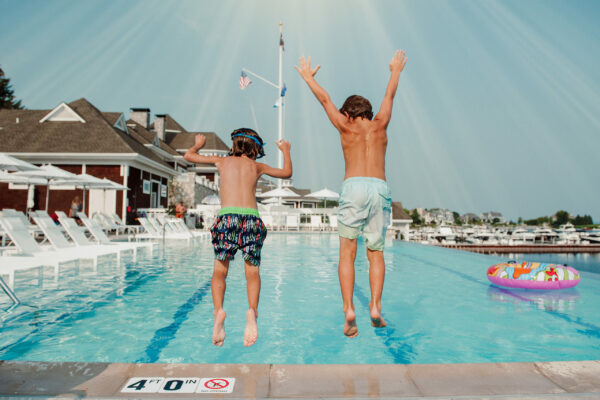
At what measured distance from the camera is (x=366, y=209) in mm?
3260

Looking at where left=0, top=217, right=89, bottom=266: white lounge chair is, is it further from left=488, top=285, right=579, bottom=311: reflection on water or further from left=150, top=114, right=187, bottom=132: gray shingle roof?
left=150, top=114, right=187, bottom=132: gray shingle roof

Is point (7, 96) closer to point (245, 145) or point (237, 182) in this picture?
point (245, 145)

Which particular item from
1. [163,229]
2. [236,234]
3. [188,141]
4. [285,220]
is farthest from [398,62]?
[188,141]

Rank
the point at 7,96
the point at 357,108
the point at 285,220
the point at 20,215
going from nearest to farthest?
the point at 357,108
the point at 20,215
the point at 285,220
the point at 7,96

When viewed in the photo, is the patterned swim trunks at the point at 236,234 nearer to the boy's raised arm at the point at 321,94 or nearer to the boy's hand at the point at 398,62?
the boy's raised arm at the point at 321,94

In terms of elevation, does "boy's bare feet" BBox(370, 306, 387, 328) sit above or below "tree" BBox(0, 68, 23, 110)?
below

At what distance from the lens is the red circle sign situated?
2346mm

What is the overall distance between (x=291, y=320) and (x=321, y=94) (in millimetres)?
2940

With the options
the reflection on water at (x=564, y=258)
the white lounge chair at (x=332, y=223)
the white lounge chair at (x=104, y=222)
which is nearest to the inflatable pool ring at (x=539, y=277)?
the white lounge chair at (x=104, y=222)

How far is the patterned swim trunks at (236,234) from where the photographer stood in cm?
314

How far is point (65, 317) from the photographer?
16.4ft

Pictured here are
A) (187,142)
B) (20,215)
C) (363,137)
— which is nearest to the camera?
(363,137)

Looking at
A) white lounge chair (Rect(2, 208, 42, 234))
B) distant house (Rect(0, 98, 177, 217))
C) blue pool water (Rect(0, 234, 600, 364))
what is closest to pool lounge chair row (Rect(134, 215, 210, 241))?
white lounge chair (Rect(2, 208, 42, 234))

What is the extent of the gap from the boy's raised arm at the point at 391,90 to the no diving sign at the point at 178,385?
2.28 m
